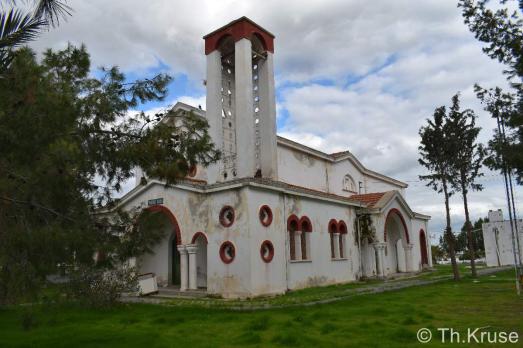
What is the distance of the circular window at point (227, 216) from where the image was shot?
55.5ft

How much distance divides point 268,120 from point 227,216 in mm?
5042

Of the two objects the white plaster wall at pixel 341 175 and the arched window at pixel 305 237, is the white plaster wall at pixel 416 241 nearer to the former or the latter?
the white plaster wall at pixel 341 175

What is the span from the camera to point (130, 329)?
35.7ft

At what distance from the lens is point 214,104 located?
1959cm

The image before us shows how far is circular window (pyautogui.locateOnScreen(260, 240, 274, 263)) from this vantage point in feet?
55.2

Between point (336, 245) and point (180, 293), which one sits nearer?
point (180, 293)

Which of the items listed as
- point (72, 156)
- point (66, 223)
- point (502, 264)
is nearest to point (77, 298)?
point (66, 223)

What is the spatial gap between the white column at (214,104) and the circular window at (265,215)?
281 centimetres

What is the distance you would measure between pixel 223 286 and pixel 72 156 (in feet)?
38.6

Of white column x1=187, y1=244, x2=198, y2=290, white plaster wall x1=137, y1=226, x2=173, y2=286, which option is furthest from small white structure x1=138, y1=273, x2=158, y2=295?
white plaster wall x1=137, y1=226, x2=173, y2=286

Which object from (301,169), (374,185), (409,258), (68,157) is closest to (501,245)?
(374,185)

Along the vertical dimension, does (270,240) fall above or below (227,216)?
below

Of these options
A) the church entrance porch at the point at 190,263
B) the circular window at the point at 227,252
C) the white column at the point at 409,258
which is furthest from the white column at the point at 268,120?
the white column at the point at 409,258

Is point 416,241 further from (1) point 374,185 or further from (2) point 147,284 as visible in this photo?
(2) point 147,284
